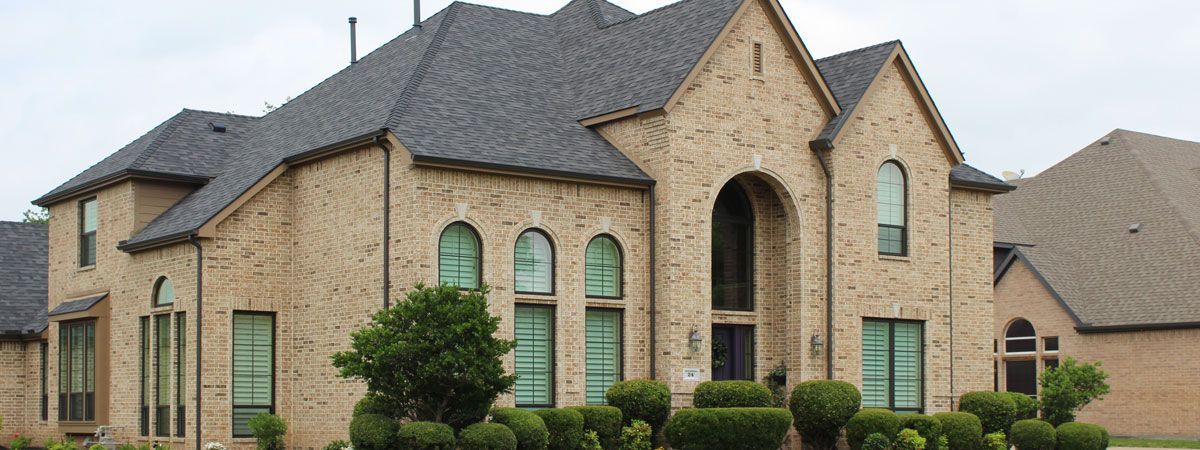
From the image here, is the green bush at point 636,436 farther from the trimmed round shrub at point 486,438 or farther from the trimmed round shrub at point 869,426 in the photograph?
the trimmed round shrub at point 869,426

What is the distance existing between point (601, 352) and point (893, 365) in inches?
266

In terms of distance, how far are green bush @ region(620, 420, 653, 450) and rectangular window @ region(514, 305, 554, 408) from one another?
1565 millimetres

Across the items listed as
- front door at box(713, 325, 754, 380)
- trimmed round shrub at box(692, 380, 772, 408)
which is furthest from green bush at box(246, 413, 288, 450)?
front door at box(713, 325, 754, 380)

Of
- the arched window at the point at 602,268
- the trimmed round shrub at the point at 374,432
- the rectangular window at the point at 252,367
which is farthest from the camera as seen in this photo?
the rectangular window at the point at 252,367

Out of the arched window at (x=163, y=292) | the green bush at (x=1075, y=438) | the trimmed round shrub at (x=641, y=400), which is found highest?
the arched window at (x=163, y=292)

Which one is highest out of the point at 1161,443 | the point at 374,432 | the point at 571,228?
the point at 571,228

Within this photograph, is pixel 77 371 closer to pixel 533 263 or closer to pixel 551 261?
pixel 533 263

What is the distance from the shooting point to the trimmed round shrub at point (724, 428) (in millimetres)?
26172

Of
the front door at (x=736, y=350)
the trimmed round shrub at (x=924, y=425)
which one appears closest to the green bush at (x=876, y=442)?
the trimmed round shrub at (x=924, y=425)

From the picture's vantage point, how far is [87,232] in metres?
34.4

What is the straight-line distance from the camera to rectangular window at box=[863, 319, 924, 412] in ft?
101

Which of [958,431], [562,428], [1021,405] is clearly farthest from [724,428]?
[1021,405]

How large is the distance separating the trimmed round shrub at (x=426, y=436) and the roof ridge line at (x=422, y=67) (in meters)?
5.83

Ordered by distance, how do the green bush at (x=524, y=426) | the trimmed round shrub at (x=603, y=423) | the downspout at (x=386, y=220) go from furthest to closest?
the downspout at (x=386, y=220)
the trimmed round shrub at (x=603, y=423)
the green bush at (x=524, y=426)
